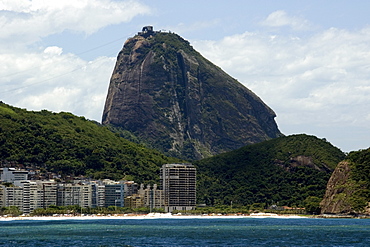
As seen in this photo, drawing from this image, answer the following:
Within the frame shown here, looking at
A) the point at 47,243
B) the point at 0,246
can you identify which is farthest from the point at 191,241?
the point at 0,246

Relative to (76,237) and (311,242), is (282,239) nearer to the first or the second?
(311,242)

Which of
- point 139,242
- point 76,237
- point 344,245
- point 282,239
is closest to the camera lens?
point 344,245

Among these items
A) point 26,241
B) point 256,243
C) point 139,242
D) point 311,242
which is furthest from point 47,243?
point 311,242

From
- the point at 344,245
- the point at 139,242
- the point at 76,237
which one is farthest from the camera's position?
the point at 76,237

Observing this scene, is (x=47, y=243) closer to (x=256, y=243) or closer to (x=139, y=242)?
(x=139, y=242)

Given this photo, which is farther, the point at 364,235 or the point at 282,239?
the point at 364,235

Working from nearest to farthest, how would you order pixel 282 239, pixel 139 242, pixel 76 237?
1. pixel 139 242
2. pixel 282 239
3. pixel 76 237

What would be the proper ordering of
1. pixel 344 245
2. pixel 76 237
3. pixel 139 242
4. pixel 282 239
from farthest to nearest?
pixel 76 237
pixel 282 239
pixel 139 242
pixel 344 245

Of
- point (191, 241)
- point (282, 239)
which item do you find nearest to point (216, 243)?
point (191, 241)

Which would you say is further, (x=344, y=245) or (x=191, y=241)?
(x=191, y=241)
